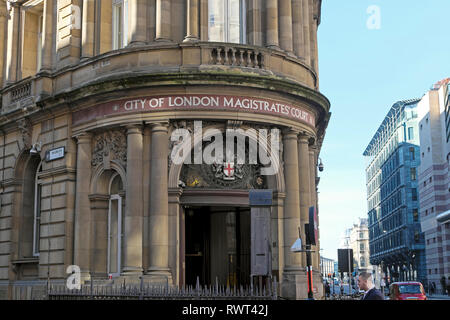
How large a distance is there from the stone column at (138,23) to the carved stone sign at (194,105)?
2319mm

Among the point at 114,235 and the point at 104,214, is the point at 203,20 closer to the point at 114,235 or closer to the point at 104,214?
the point at 104,214

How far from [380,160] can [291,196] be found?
393 feet

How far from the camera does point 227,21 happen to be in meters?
24.3

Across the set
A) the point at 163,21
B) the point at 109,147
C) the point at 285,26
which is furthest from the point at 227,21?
the point at 109,147

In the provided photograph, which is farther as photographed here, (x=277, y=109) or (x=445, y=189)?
(x=445, y=189)

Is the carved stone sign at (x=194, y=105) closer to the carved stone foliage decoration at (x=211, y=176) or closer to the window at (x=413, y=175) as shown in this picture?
the carved stone foliage decoration at (x=211, y=176)

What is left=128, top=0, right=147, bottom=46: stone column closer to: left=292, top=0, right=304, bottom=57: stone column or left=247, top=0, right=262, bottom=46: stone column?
left=247, top=0, right=262, bottom=46: stone column

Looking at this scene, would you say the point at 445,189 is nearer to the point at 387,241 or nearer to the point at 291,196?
the point at 387,241

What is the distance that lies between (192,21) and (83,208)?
314 inches

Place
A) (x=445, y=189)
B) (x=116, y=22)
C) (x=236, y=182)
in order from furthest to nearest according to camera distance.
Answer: (x=445, y=189)
(x=116, y=22)
(x=236, y=182)

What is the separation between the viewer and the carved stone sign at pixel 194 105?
22172 millimetres

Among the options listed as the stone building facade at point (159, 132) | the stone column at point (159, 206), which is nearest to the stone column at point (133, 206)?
the stone building facade at point (159, 132)

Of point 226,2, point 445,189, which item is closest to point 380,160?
point 445,189

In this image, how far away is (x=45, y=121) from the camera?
26.0m
